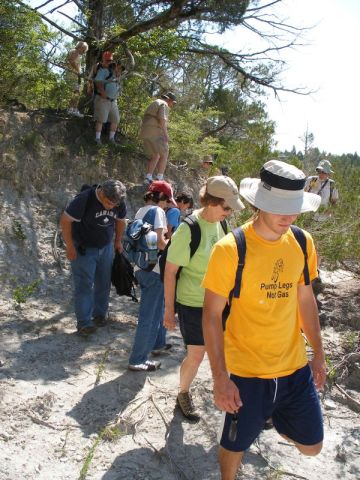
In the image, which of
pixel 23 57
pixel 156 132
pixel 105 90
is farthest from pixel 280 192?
pixel 105 90

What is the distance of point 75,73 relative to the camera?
8.77 metres

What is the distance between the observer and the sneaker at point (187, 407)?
150 inches

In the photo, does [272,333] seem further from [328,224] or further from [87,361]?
[328,224]

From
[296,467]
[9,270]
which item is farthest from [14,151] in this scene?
[296,467]

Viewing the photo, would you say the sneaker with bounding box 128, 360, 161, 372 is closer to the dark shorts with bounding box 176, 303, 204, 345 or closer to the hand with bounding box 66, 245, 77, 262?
the dark shorts with bounding box 176, 303, 204, 345

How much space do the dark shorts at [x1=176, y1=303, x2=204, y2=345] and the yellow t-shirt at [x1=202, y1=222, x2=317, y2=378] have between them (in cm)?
89

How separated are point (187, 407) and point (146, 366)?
2.70ft

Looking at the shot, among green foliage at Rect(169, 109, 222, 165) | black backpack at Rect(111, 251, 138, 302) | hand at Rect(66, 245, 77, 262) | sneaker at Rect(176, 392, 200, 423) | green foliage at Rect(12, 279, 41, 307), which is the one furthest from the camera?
green foliage at Rect(169, 109, 222, 165)

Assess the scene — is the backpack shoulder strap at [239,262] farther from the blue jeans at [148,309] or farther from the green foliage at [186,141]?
the green foliage at [186,141]

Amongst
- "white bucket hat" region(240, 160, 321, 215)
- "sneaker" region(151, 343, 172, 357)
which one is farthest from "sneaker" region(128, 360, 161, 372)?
"white bucket hat" region(240, 160, 321, 215)

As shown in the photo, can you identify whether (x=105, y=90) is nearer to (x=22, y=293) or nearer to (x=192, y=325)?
(x=22, y=293)

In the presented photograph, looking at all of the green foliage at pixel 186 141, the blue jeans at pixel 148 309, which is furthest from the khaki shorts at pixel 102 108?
the blue jeans at pixel 148 309

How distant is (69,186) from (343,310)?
4.82 m

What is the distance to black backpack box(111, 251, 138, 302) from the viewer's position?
5488mm
